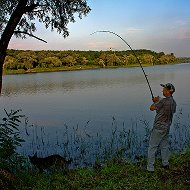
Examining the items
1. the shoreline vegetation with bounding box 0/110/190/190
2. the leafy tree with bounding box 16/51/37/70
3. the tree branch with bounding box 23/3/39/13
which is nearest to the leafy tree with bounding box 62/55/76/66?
the leafy tree with bounding box 16/51/37/70

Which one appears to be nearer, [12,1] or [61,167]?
[61,167]

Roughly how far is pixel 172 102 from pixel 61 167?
155 inches

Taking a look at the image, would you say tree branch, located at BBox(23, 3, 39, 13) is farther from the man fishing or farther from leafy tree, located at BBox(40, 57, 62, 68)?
leafy tree, located at BBox(40, 57, 62, 68)

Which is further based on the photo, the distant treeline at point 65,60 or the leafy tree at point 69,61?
the leafy tree at point 69,61

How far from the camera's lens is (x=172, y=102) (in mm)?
7820

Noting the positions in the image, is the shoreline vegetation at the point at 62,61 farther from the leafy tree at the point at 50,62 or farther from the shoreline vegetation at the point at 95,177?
the shoreline vegetation at the point at 95,177

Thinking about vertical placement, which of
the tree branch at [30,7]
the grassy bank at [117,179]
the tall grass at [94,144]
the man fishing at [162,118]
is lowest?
the tall grass at [94,144]

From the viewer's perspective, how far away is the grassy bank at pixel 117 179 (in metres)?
7.04

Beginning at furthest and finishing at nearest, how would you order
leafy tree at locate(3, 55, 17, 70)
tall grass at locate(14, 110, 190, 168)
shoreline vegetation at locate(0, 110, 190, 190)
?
leafy tree at locate(3, 55, 17, 70) < tall grass at locate(14, 110, 190, 168) < shoreline vegetation at locate(0, 110, 190, 190)

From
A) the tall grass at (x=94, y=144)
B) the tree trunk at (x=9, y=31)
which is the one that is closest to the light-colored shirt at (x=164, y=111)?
the tall grass at (x=94, y=144)

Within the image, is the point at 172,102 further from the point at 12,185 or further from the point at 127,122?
the point at 127,122

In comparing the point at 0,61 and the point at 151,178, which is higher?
the point at 0,61

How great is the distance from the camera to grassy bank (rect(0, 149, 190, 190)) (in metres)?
7.04

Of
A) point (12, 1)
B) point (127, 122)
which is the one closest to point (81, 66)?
point (127, 122)
